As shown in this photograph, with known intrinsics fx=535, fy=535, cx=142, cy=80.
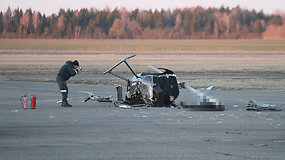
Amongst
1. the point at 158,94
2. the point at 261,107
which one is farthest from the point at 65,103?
the point at 261,107

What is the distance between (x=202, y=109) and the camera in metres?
17.3

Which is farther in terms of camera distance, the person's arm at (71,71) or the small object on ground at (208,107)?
the person's arm at (71,71)

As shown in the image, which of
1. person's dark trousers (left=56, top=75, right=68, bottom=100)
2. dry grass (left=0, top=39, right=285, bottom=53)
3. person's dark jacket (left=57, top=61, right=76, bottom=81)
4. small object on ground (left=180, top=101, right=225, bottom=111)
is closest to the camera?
small object on ground (left=180, top=101, right=225, bottom=111)

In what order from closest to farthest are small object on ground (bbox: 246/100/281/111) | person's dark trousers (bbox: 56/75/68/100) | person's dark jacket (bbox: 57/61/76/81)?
1. small object on ground (bbox: 246/100/281/111)
2. person's dark trousers (bbox: 56/75/68/100)
3. person's dark jacket (bbox: 57/61/76/81)

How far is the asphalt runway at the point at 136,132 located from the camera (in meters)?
10.1

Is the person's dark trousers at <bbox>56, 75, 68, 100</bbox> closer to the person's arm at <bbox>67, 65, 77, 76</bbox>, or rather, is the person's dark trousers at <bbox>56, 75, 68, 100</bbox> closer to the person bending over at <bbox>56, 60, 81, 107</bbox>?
the person bending over at <bbox>56, 60, 81, 107</bbox>

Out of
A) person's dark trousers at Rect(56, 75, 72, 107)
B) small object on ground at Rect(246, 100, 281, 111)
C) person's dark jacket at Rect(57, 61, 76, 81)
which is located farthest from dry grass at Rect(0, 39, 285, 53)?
small object on ground at Rect(246, 100, 281, 111)

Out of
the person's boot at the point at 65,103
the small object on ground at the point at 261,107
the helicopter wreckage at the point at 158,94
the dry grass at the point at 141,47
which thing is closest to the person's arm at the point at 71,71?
the person's boot at the point at 65,103

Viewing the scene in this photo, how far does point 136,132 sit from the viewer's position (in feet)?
41.8

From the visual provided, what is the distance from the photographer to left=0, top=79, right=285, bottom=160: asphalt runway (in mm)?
10148

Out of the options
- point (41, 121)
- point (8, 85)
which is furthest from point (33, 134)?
point (8, 85)

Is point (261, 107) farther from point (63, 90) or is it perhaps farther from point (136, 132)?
point (63, 90)

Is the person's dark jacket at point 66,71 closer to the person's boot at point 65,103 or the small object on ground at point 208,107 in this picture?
the person's boot at point 65,103

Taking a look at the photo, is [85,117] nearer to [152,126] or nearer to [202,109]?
[152,126]
